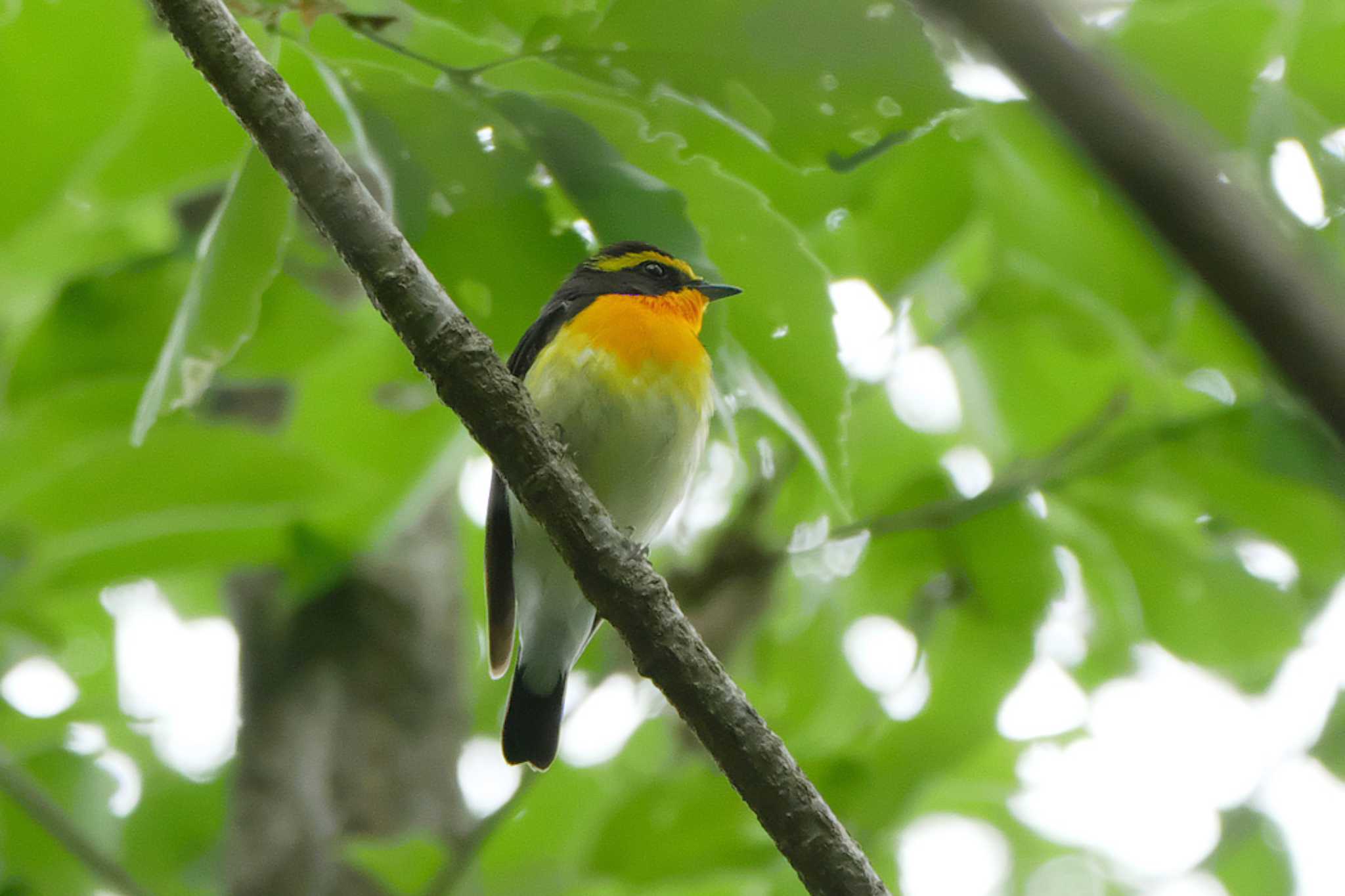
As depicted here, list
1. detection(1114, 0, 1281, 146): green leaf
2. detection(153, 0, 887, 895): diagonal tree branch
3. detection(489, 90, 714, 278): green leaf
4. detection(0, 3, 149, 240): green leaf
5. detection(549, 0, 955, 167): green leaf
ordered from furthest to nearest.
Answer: detection(1114, 0, 1281, 146): green leaf < detection(0, 3, 149, 240): green leaf < detection(489, 90, 714, 278): green leaf < detection(549, 0, 955, 167): green leaf < detection(153, 0, 887, 895): diagonal tree branch

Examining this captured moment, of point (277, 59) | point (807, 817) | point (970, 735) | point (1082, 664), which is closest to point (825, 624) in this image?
point (970, 735)

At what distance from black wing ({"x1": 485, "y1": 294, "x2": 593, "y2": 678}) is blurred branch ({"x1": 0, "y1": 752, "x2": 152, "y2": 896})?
3.42 ft

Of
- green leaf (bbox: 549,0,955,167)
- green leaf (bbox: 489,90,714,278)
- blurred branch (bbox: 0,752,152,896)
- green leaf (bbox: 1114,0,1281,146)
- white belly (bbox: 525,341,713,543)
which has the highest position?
green leaf (bbox: 549,0,955,167)

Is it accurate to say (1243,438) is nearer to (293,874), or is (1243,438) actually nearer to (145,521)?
(145,521)

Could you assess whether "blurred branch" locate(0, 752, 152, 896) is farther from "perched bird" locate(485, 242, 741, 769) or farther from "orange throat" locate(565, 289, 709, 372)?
"orange throat" locate(565, 289, 709, 372)

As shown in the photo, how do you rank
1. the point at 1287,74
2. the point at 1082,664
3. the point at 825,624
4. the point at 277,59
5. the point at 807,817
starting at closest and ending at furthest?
the point at 807,817, the point at 277,59, the point at 1287,74, the point at 825,624, the point at 1082,664

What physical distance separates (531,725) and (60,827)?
4.23 feet

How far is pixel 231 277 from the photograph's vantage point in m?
2.44

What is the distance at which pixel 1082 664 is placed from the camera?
484 cm

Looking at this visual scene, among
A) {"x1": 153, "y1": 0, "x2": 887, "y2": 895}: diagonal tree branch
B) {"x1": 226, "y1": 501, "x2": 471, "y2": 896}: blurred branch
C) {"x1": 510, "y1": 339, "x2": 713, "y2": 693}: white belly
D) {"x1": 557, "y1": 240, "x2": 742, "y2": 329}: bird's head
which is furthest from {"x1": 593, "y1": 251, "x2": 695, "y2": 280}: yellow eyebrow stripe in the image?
{"x1": 153, "y1": 0, "x2": 887, "y2": 895}: diagonal tree branch

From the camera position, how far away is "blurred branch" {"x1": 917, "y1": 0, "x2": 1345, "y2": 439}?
516 mm

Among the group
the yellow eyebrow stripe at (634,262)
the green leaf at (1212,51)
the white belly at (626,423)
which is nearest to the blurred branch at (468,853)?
the white belly at (626,423)

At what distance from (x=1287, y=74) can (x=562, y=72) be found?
151cm

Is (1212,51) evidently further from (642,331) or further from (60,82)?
(60,82)
